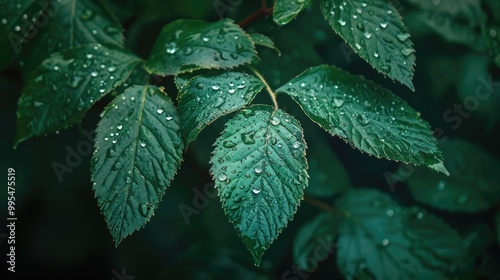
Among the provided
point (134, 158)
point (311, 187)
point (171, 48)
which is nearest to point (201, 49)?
point (171, 48)

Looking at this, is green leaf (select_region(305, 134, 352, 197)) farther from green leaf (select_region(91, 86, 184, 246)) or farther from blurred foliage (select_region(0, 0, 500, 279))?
green leaf (select_region(91, 86, 184, 246))

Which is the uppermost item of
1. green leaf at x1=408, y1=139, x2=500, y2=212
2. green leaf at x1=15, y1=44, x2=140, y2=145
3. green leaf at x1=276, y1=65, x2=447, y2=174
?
green leaf at x1=15, y1=44, x2=140, y2=145

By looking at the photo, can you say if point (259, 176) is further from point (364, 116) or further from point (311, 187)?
point (311, 187)

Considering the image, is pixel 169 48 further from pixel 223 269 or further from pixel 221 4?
pixel 223 269

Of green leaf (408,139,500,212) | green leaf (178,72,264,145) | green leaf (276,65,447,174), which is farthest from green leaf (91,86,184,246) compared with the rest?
green leaf (408,139,500,212)

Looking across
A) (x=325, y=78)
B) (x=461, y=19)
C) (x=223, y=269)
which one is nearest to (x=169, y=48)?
(x=325, y=78)

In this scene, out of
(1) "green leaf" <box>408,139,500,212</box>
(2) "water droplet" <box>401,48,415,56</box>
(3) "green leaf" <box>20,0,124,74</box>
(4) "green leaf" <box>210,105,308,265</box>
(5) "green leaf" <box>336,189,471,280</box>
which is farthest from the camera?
(1) "green leaf" <box>408,139,500,212</box>

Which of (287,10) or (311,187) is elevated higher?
(287,10)
